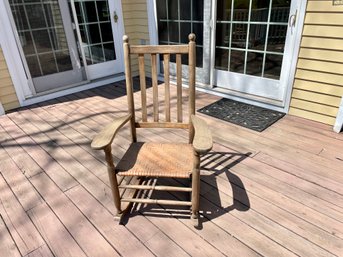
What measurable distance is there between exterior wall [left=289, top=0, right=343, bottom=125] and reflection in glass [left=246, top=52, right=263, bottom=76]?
0.46 metres

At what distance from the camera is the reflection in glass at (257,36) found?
8.96 feet

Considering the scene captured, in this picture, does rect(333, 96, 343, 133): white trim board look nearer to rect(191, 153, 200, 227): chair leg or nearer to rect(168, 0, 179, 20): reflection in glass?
rect(191, 153, 200, 227): chair leg

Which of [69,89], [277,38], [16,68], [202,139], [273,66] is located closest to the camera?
[202,139]

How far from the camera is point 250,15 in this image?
2.78 metres

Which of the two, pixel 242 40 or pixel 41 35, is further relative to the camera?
pixel 41 35

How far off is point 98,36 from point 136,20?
663 millimetres

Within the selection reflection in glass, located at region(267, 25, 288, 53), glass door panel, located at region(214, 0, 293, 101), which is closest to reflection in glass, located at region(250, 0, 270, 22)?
glass door panel, located at region(214, 0, 293, 101)

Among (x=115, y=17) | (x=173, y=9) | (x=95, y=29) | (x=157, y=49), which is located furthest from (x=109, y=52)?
(x=157, y=49)

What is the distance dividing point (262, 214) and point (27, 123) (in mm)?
2636

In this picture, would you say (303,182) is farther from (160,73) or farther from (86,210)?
(160,73)

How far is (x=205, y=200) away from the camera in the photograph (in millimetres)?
1690

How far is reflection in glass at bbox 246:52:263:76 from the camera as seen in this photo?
9.44 feet

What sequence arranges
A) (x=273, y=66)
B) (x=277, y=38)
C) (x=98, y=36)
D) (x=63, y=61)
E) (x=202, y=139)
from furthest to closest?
(x=98, y=36) → (x=63, y=61) → (x=273, y=66) → (x=277, y=38) → (x=202, y=139)

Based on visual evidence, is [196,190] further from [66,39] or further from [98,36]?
[98,36]
